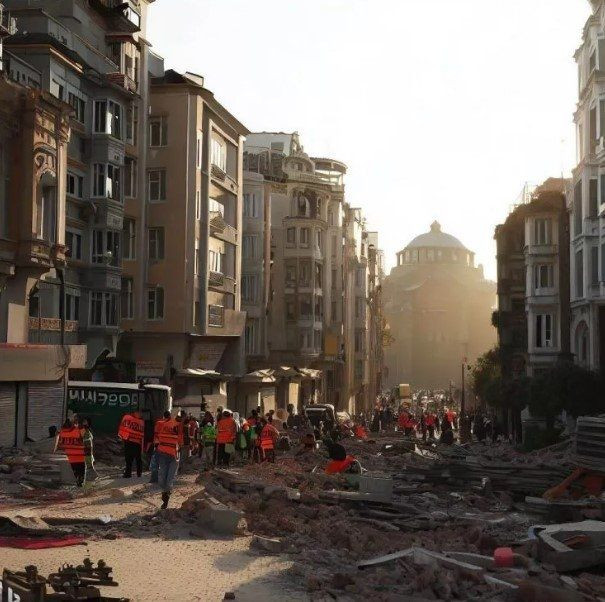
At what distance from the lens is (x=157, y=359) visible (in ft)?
154

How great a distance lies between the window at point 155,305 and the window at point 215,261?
393cm

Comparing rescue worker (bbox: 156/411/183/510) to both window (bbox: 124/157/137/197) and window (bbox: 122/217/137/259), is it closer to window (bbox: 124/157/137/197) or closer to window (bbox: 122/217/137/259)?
window (bbox: 122/217/137/259)

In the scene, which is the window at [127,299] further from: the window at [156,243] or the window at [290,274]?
the window at [290,274]

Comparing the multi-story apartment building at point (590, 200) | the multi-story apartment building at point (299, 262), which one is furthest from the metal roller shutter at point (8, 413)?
the multi-story apartment building at point (299, 262)

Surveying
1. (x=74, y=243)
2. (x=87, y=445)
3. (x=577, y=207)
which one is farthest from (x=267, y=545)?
(x=577, y=207)

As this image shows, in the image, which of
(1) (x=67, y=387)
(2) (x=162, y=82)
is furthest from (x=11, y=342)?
(2) (x=162, y=82)

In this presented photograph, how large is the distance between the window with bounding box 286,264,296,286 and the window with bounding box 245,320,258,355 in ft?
31.0

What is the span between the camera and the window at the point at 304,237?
73.9m

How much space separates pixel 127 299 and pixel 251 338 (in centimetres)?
1953

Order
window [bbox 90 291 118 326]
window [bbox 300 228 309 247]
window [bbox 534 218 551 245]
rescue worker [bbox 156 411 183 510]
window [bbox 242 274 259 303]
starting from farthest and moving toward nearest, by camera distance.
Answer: window [bbox 300 228 309 247] → window [bbox 242 274 259 303] → window [bbox 534 218 551 245] → window [bbox 90 291 118 326] → rescue worker [bbox 156 411 183 510]

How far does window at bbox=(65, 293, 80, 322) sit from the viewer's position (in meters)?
38.3

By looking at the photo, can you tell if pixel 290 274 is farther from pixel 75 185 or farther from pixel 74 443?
pixel 74 443

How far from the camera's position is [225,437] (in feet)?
91.5

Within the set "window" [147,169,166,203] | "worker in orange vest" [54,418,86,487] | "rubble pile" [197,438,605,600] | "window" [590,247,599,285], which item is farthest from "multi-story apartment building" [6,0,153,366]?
"window" [590,247,599,285]
